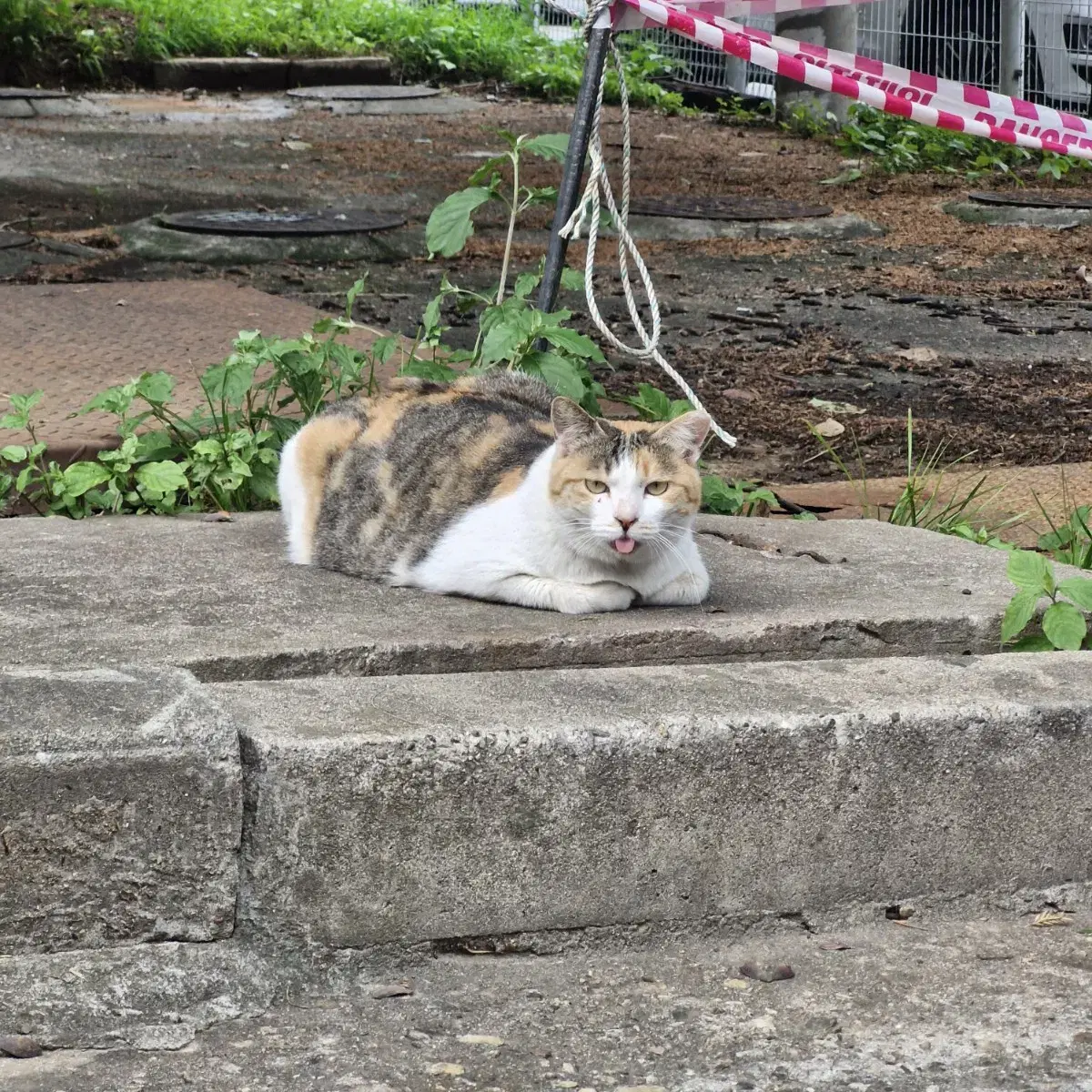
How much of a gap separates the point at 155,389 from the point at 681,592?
5.65ft

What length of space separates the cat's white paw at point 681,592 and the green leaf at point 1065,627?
2.26 feet

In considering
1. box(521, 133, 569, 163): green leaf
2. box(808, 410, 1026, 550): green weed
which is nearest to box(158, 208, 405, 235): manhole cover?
box(521, 133, 569, 163): green leaf

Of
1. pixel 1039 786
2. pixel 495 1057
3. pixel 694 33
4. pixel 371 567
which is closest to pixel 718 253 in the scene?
pixel 694 33

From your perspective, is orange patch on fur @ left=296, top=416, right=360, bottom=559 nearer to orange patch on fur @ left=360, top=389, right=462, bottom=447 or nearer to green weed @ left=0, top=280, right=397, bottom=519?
orange patch on fur @ left=360, top=389, right=462, bottom=447

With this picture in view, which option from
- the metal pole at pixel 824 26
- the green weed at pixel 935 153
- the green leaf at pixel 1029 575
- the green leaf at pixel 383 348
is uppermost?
the metal pole at pixel 824 26

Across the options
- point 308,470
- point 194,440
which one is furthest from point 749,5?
point 308,470

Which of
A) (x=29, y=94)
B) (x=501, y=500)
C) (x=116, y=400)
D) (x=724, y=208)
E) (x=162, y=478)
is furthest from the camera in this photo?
(x=29, y=94)

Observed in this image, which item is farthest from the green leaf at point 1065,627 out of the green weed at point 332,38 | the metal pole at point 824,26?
the green weed at point 332,38

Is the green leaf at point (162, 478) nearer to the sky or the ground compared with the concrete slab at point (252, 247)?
Answer: nearer to the ground

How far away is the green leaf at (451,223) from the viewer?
446 centimetres

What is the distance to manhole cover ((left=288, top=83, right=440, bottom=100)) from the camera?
45.3 ft

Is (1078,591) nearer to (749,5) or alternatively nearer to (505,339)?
(505,339)

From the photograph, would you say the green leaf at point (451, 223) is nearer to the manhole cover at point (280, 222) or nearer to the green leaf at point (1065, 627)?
the green leaf at point (1065, 627)

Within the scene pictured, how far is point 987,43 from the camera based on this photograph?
539 inches
